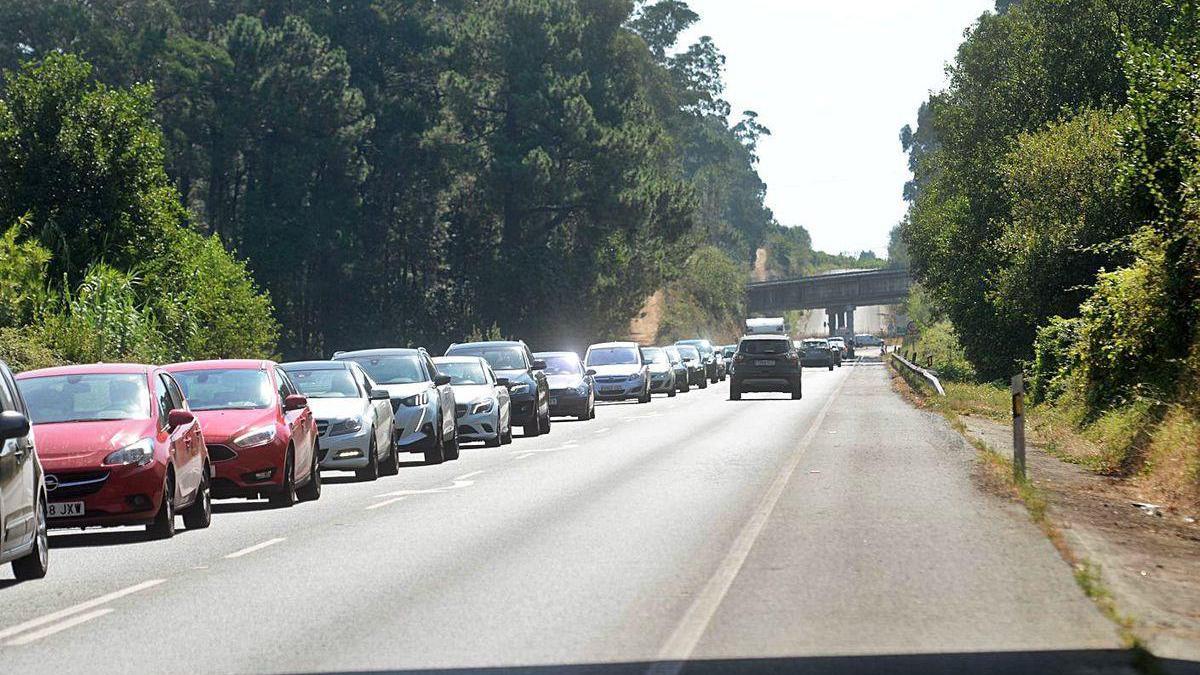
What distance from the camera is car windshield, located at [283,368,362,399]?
2405cm

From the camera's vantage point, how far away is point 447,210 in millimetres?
86438

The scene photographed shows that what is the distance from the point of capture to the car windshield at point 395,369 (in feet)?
90.3

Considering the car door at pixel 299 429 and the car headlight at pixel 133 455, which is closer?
the car headlight at pixel 133 455

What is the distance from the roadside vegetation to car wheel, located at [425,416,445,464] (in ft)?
30.1

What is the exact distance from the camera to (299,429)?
20.0m

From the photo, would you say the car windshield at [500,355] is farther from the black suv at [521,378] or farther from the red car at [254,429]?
the red car at [254,429]

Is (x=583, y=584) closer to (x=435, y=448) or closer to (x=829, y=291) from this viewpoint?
(x=435, y=448)

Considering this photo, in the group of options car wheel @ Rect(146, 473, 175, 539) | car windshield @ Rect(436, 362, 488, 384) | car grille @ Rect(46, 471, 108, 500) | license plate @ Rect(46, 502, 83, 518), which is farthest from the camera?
car windshield @ Rect(436, 362, 488, 384)

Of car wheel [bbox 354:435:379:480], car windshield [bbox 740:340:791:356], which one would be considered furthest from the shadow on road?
car windshield [bbox 740:340:791:356]

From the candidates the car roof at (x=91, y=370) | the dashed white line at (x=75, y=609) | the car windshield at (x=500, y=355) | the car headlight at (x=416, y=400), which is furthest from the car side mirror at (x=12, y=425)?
the car windshield at (x=500, y=355)

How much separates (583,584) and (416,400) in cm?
1468

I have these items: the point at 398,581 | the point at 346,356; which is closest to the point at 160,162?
the point at 346,356

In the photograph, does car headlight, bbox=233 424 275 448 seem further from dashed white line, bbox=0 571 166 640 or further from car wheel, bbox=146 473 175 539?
dashed white line, bbox=0 571 166 640

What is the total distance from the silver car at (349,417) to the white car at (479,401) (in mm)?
5109
